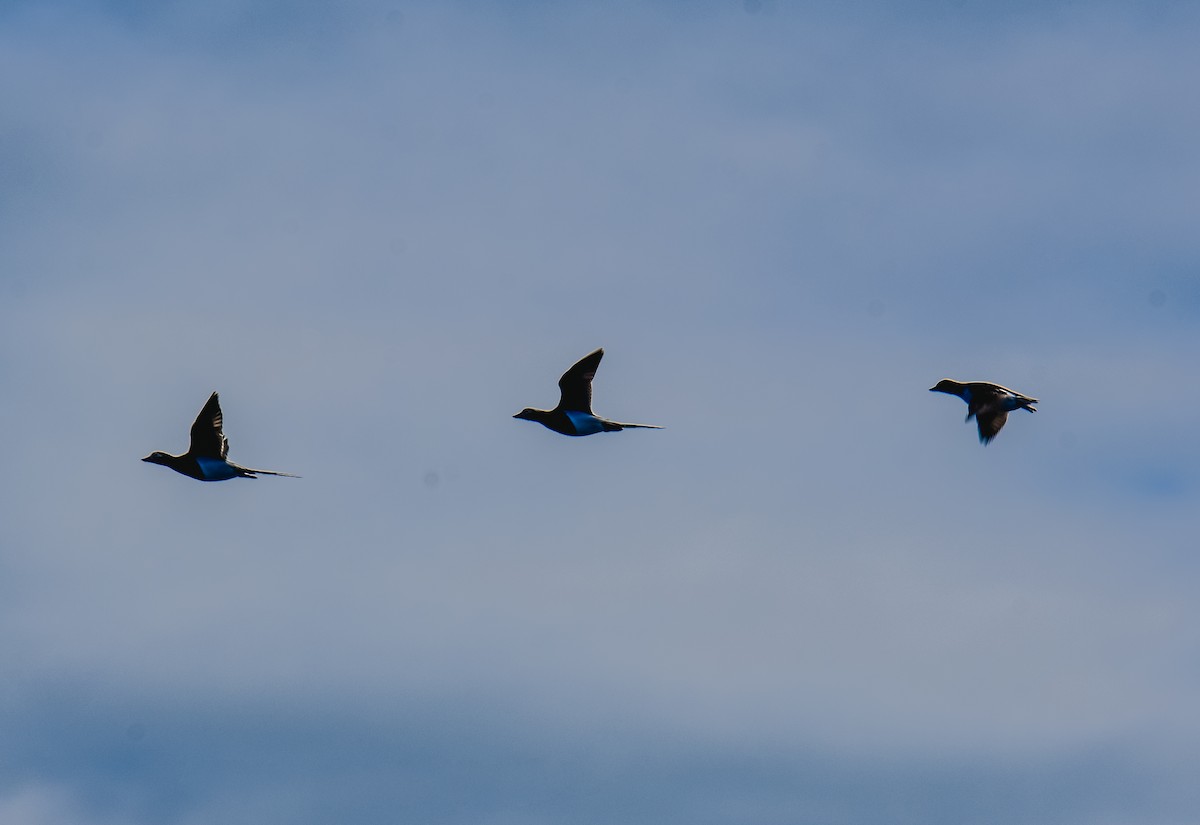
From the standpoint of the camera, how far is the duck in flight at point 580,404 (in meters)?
72.4

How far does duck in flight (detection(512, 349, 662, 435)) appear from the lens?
72438mm

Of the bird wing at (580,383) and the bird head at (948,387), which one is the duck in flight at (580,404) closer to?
the bird wing at (580,383)

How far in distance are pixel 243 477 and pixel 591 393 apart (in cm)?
1399

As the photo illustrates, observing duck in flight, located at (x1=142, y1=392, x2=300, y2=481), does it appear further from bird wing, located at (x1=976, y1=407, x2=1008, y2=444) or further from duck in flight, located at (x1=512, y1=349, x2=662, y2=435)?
bird wing, located at (x1=976, y1=407, x2=1008, y2=444)

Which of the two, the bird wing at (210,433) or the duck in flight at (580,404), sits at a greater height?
the duck in flight at (580,404)

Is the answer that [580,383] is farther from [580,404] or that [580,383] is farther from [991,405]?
[991,405]

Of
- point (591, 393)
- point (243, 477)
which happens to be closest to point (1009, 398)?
point (591, 393)

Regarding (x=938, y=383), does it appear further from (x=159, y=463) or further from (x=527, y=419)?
(x=159, y=463)

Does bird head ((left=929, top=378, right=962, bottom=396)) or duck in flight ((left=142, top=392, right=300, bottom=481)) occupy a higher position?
bird head ((left=929, top=378, right=962, bottom=396))

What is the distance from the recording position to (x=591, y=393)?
240 feet

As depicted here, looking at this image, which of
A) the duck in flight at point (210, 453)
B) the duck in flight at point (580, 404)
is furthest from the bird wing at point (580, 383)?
the duck in flight at point (210, 453)

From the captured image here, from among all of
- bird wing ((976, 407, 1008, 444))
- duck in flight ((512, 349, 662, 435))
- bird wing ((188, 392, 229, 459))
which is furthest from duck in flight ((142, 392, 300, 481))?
bird wing ((976, 407, 1008, 444))

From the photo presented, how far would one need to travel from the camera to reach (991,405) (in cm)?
7306

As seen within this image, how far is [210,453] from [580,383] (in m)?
14.7
